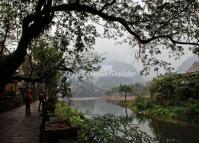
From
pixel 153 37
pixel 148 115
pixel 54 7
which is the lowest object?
pixel 148 115

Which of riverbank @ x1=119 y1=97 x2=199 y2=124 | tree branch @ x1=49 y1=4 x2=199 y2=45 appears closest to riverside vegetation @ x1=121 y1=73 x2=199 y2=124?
riverbank @ x1=119 y1=97 x2=199 y2=124

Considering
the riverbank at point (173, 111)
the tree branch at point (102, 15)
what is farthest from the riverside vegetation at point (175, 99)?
the tree branch at point (102, 15)

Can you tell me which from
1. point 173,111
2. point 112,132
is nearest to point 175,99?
point 173,111

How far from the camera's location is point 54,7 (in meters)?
10.7

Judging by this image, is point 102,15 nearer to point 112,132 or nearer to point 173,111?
point 112,132

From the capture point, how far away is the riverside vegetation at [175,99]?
3475 cm

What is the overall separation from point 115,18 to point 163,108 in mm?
32502

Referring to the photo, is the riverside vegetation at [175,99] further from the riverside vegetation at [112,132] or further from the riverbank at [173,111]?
the riverside vegetation at [112,132]

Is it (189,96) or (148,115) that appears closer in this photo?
(189,96)

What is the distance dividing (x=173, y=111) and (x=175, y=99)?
4.16 m

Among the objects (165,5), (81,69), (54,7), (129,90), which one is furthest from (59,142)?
(129,90)

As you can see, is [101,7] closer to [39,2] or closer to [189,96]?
[39,2]

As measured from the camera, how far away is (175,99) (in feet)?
138

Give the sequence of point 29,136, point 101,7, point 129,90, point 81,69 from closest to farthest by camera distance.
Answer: point 101,7 → point 29,136 → point 81,69 → point 129,90
